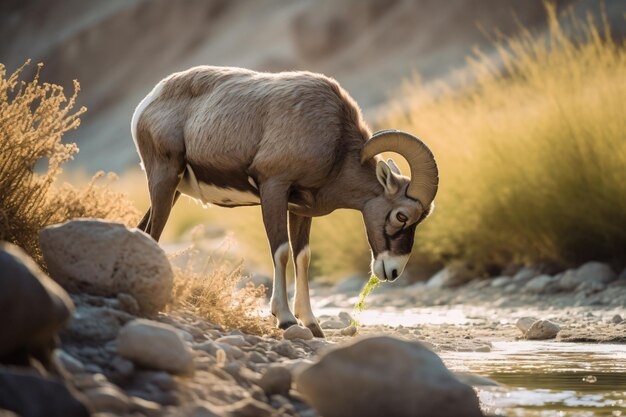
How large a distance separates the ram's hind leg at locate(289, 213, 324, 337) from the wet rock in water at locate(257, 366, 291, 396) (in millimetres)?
2618

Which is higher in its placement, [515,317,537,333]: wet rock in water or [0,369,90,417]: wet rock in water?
[515,317,537,333]: wet rock in water

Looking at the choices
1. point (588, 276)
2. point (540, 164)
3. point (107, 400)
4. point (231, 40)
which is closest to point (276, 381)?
point (107, 400)

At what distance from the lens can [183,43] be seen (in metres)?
62.8

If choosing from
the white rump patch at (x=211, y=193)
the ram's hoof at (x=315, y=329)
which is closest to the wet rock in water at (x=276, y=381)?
the ram's hoof at (x=315, y=329)

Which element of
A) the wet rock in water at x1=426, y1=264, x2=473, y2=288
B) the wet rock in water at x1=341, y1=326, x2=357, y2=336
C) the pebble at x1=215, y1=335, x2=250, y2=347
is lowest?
the pebble at x1=215, y1=335, x2=250, y2=347

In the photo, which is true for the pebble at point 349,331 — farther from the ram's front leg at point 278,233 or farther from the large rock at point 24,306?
the large rock at point 24,306

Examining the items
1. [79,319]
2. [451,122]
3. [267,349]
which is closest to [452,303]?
[451,122]

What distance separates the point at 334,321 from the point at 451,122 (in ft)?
18.2

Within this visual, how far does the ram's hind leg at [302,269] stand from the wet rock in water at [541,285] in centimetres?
442

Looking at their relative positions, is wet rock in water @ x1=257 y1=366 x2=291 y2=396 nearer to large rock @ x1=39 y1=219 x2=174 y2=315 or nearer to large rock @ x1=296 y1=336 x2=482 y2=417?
large rock @ x1=296 y1=336 x2=482 y2=417

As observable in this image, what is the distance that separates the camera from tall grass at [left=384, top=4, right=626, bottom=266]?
1177cm

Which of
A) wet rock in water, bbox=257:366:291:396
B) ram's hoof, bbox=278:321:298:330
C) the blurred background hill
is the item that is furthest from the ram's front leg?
the blurred background hill

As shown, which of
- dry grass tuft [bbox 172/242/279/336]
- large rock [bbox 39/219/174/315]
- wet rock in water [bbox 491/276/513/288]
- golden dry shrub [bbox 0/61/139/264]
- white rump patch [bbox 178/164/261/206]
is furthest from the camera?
wet rock in water [bbox 491/276/513/288]

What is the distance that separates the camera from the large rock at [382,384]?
4.49 m
